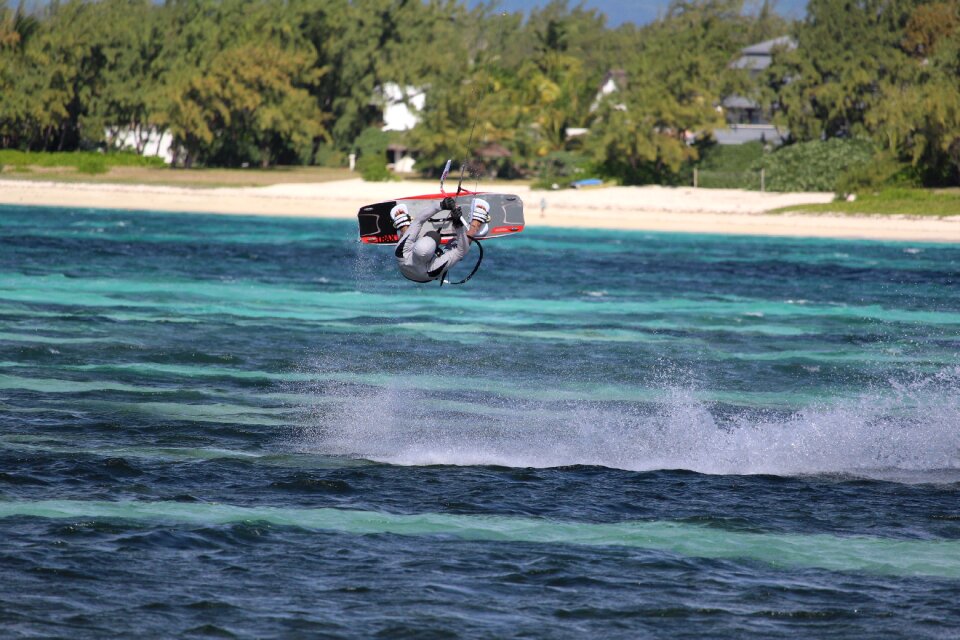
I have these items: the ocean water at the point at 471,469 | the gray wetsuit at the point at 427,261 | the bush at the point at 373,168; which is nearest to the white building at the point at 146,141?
the bush at the point at 373,168

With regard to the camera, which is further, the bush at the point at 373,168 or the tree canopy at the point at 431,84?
the bush at the point at 373,168

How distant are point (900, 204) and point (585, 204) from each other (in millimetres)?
18299

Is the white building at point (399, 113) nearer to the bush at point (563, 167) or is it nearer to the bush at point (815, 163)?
the bush at point (563, 167)

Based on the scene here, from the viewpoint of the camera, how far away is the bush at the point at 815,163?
79188 mm

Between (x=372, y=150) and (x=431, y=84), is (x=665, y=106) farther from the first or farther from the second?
(x=372, y=150)

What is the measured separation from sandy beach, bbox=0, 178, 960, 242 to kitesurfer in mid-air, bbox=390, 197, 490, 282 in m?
50.1

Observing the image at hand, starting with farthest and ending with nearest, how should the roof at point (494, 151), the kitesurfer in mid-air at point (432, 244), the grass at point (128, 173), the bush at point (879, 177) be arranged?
the roof at point (494, 151) < the grass at point (128, 173) < the bush at point (879, 177) < the kitesurfer in mid-air at point (432, 244)

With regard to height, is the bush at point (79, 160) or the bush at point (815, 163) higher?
the bush at point (79, 160)

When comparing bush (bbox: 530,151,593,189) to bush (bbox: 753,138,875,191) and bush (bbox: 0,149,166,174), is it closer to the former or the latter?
bush (bbox: 753,138,875,191)

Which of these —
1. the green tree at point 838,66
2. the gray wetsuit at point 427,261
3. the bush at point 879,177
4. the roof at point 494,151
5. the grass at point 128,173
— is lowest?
the gray wetsuit at point 427,261

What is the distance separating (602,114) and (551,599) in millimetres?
77668

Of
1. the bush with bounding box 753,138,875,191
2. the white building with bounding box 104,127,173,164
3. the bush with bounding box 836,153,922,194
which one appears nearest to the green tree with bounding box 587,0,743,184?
the bush with bounding box 753,138,875,191

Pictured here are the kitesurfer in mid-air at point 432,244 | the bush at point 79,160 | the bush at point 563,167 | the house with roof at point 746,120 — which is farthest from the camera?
the house with roof at point 746,120

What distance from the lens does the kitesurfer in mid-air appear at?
58.1ft
